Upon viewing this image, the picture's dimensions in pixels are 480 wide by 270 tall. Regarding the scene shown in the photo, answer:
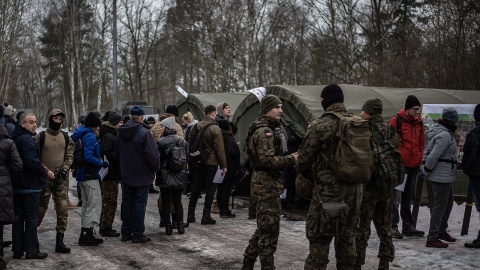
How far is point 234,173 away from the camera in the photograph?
10.3m

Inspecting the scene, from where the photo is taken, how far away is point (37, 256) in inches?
283

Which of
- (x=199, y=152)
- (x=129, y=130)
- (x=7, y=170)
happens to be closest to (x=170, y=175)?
(x=199, y=152)

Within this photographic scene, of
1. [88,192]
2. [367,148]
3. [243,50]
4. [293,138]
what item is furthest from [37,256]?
[243,50]

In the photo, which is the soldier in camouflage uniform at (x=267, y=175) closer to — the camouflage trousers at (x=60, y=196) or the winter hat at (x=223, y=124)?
the camouflage trousers at (x=60, y=196)

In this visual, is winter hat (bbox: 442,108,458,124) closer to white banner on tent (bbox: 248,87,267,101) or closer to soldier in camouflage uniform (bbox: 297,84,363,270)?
soldier in camouflage uniform (bbox: 297,84,363,270)

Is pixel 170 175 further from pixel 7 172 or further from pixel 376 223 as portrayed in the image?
pixel 376 223

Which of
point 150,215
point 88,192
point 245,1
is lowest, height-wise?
point 150,215

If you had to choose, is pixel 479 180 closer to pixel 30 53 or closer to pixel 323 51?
pixel 323 51

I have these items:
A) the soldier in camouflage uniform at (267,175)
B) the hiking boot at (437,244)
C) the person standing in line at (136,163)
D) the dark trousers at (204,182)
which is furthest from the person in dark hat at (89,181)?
the hiking boot at (437,244)

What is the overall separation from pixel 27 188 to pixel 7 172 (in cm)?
44

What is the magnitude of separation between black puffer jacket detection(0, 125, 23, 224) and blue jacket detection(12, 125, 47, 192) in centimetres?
24

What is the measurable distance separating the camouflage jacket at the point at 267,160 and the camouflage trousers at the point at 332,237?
0.82 meters

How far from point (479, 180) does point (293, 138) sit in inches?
152

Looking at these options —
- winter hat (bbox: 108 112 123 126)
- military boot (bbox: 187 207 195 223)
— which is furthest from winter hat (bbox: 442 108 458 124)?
winter hat (bbox: 108 112 123 126)
